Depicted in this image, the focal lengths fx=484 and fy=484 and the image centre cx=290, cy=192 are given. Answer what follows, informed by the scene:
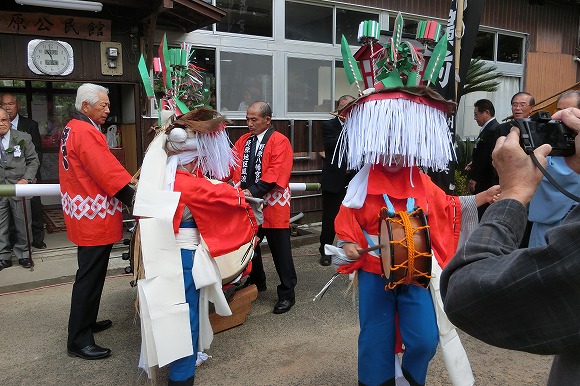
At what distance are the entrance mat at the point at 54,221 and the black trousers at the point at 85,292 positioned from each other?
3.94m

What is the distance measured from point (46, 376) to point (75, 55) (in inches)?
166

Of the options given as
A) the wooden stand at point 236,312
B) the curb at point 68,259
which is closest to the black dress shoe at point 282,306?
the wooden stand at point 236,312

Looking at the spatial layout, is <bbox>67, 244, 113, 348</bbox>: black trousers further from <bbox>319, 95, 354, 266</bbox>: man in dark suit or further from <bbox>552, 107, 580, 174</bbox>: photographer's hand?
<bbox>552, 107, 580, 174</bbox>: photographer's hand

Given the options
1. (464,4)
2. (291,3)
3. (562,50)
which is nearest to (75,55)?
(291,3)

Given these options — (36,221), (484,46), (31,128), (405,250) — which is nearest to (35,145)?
(31,128)

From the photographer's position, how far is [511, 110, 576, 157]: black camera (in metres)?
1.19

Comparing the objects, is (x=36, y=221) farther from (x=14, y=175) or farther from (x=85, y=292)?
(x=85, y=292)

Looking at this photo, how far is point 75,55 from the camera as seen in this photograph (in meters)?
6.11

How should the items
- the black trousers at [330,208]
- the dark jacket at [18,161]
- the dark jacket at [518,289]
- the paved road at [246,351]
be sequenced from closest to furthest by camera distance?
1. the dark jacket at [518,289]
2. the paved road at [246,351]
3. the dark jacket at [18,161]
4. the black trousers at [330,208]

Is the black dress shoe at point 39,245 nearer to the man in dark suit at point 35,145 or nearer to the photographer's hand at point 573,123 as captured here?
the man in dark suit at point 35,145

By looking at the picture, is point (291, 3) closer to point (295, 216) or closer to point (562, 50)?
point (295, 216)

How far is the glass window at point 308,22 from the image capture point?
782cm

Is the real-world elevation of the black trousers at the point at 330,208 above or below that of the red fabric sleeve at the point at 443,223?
below

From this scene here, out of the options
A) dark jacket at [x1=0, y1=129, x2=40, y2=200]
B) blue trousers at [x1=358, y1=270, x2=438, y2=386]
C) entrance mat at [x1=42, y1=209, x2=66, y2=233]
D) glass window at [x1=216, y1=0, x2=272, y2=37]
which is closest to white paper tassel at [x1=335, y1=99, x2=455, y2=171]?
blue trousers at [x1=358, y1=270, x2=438, y2=386]
